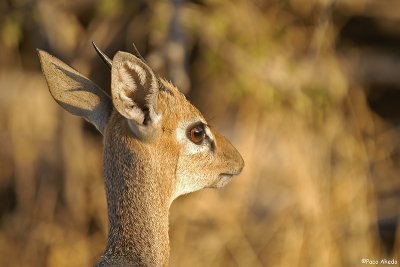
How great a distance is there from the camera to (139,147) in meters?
3.80

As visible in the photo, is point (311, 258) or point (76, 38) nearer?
point (311, 258)

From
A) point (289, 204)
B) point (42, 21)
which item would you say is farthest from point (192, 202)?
point (42, 21)

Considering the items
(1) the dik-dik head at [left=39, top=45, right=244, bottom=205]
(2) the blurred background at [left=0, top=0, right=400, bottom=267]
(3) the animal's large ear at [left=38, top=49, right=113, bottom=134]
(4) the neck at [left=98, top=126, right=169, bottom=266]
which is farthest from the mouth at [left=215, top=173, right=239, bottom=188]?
(2) the blurred background at [left=0, top=0, right=400, bottom=267]

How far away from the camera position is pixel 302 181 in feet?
20.1

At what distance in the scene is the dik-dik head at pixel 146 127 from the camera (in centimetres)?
368

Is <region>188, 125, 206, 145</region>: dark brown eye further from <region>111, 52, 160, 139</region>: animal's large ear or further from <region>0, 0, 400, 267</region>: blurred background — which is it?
<region>0, 0, 400, 267</region>: blurred background

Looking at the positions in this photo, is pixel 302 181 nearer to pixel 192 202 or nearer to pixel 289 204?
pixel 289 204

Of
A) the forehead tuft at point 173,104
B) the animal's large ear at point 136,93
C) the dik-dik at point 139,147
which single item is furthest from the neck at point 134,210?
the forehead tuft at point 173,104

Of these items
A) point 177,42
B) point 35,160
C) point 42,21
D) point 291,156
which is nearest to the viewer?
point 177,42

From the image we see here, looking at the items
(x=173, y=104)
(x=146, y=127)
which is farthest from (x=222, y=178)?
(x=146, y=127)

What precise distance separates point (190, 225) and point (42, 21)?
1.70 m

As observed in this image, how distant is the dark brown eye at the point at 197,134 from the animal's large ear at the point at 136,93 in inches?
8.1

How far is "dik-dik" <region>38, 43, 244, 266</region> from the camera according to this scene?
146 inches

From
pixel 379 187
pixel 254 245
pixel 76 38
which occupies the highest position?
pixel 76 38
